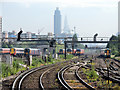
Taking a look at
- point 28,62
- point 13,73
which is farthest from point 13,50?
point 13,73

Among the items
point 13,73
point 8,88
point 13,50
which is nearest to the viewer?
point 8,88

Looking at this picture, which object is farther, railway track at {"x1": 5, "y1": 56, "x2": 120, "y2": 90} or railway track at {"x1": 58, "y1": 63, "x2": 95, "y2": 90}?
railway track at {"x1": 5, "y1": 56, "x2": 120, "y2": 90}

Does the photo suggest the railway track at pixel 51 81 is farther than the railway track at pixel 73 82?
Yes

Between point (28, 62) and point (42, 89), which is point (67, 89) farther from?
point (28, 62)

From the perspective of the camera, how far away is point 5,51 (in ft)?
179

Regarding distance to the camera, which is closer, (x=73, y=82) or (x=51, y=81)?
(x=73, y=82)

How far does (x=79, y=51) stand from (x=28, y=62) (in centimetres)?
5175

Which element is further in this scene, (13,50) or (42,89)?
(13,50)

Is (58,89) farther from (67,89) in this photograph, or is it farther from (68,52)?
(68,52)

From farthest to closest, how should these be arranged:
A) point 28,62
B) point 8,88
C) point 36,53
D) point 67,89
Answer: point 36,53 < point 28,62 < point 8,88 < point 67,89

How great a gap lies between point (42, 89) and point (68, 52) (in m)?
69.2

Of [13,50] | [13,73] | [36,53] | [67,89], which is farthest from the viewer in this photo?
[36,53]

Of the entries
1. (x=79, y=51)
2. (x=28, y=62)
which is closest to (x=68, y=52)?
(x=79, y=51)

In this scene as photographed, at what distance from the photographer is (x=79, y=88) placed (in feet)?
43.5
